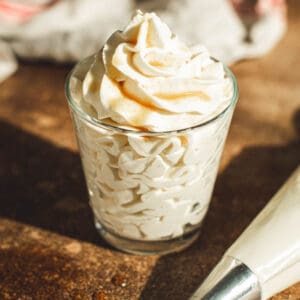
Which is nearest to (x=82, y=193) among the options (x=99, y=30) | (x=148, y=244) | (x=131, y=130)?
(x=148, y=244)

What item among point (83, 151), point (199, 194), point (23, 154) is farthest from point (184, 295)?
point (23, 154)

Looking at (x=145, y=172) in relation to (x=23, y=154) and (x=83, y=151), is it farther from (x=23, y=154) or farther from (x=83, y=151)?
(x=23, y=154)

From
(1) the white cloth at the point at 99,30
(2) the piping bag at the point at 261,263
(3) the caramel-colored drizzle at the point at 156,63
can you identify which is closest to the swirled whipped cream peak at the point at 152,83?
(3) the caramel-colored drizzle at the point at 156,63

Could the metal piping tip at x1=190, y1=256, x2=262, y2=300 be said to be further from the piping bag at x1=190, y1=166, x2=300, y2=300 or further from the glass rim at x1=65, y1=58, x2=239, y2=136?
the glass rim at x1=65, y1=58, x2=239, y2=136

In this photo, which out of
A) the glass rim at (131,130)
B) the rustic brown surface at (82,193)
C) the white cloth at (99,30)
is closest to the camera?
the glass rim at (131,130)

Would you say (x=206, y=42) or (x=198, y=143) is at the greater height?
(x=198, y=143)

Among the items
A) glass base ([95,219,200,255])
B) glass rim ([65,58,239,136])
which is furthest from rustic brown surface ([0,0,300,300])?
glass rim ([65,58,239,136])

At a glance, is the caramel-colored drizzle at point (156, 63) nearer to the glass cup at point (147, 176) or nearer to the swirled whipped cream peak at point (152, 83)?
the swirled whipped cream peak at point (152, 83)

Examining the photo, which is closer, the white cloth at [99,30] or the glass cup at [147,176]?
the glass cup at [147,176]
